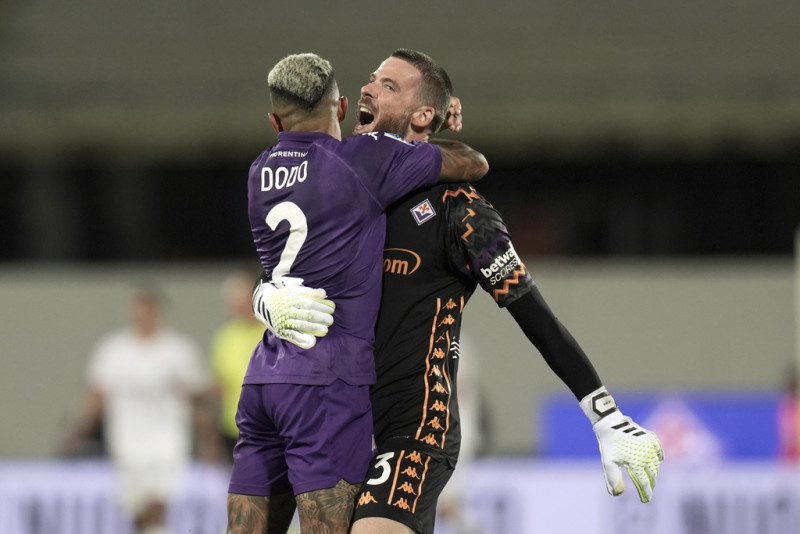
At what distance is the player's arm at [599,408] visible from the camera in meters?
3.68

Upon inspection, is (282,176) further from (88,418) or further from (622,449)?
(88,418)

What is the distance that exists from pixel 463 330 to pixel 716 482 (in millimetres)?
4194

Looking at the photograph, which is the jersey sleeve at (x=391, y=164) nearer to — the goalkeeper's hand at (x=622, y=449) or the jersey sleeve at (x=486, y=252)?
the jersey sleeve at (x=486, y=252)

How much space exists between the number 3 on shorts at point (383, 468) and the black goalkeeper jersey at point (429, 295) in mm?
45

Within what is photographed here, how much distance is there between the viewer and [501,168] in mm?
14008

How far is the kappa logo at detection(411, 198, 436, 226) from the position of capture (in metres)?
3.86

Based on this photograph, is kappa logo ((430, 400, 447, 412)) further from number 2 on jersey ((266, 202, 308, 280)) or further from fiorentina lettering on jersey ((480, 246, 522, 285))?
number 2 on jersey ((266, 202, 308, 280))

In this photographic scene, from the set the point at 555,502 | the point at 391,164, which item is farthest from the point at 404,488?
the point at 555,502

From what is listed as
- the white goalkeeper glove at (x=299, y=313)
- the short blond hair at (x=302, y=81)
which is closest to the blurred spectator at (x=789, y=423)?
the white goalkeeper glove at (x=299, y=313)

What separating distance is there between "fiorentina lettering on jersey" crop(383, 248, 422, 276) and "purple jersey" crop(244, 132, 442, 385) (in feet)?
0.33

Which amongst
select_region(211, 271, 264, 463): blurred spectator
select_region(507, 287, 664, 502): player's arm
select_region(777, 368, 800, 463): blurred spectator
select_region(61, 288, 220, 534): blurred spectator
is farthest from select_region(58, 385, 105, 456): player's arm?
select_region(507, 287, 664, 502): player's arm

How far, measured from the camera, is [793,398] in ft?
33.9

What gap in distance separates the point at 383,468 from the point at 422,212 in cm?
77

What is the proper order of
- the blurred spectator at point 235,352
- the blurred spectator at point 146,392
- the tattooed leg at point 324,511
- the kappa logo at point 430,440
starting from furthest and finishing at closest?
the blurred spectator at point 146,392 → the blurred spectator at point 235,352 → the kappa logo at point 430,440 → the tattooed leg at point 324,511
